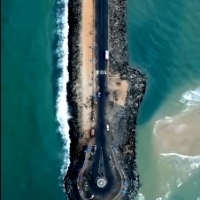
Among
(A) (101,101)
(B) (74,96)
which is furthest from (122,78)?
(B) (74,96)

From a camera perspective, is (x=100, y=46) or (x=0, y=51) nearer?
(x=0, y=51)

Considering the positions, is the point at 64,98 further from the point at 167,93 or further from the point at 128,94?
the point at 167,93

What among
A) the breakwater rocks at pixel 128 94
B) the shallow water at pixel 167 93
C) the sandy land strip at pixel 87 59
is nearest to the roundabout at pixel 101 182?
the breakwater rocks at pixel 128 94

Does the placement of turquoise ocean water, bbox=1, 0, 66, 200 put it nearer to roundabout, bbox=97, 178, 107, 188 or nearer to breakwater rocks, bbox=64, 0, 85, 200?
breakwater rocks, bbox=64, 0, 85, 200

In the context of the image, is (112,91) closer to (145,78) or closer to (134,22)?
(145,78)

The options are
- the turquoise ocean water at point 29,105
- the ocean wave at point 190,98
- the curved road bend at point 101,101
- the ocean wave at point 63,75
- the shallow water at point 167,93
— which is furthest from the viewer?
the ocean wave at point 190,98

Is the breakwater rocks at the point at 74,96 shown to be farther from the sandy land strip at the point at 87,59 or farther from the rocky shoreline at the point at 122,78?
the sandy land strip at the point at 87,59

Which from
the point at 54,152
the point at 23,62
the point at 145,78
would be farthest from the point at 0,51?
the point at 145,78
